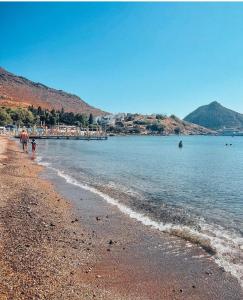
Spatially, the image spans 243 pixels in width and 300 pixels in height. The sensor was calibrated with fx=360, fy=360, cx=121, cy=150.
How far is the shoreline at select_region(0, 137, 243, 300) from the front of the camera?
9133mm

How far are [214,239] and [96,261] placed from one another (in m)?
5.41

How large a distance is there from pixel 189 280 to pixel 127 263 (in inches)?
81.6

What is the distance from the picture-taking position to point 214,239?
14.3 meters

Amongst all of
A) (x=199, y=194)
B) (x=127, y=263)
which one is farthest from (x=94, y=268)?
(x=199, y=194)

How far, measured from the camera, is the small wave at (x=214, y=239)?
11490 millimetres

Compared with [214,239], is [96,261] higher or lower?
higher

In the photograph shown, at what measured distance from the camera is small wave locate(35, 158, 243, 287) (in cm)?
1149

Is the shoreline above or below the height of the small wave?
above

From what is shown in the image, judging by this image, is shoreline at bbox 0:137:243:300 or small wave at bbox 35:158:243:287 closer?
shoreline at bbox 0:137:243:300

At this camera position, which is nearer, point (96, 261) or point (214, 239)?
point (96, 261)

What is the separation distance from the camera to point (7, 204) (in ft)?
57.4

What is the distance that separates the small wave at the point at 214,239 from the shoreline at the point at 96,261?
0.44 metres

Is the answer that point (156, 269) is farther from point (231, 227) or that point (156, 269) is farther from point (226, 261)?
point (231, 227)

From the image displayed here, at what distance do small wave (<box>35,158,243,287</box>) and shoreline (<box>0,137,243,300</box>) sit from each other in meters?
0.44
